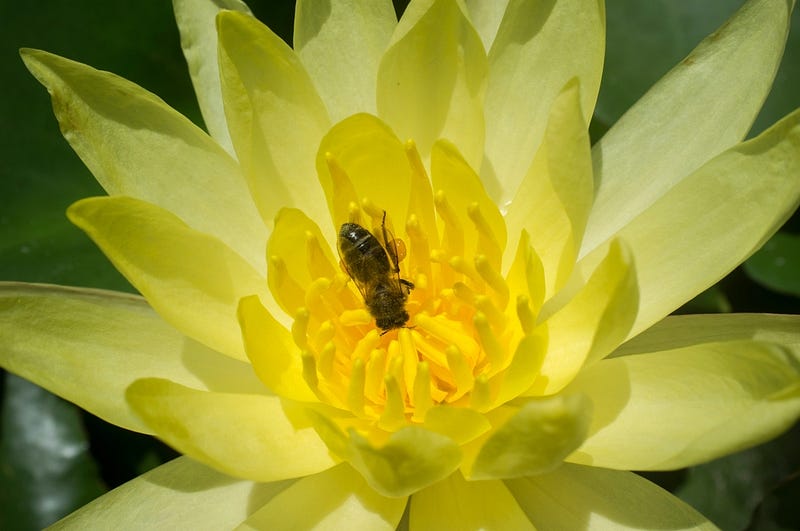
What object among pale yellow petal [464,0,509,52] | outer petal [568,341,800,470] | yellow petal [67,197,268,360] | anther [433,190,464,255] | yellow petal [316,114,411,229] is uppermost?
pale yellow petal [464,0,509,52]

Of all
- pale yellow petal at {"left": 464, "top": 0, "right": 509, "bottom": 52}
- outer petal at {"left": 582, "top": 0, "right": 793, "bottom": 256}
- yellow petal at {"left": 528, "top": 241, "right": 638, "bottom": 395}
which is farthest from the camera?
pale yellow petal at {"left": 464, "top": 0, "right": 509, "bottom": 52}

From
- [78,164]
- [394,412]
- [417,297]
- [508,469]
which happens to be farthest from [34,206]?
[508,469]

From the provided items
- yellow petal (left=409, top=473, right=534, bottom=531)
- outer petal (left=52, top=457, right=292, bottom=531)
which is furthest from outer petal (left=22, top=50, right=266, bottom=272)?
yellow petal (left=409, top=473, right=534, bottom=531)

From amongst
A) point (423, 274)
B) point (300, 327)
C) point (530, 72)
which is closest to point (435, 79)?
point (530, 72)

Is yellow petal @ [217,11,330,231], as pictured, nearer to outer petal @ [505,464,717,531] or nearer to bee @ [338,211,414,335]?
A: bee @ [338,211,414,335]

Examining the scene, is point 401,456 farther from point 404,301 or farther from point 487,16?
point 487,16

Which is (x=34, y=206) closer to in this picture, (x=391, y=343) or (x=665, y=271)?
(x=391, y=343)
